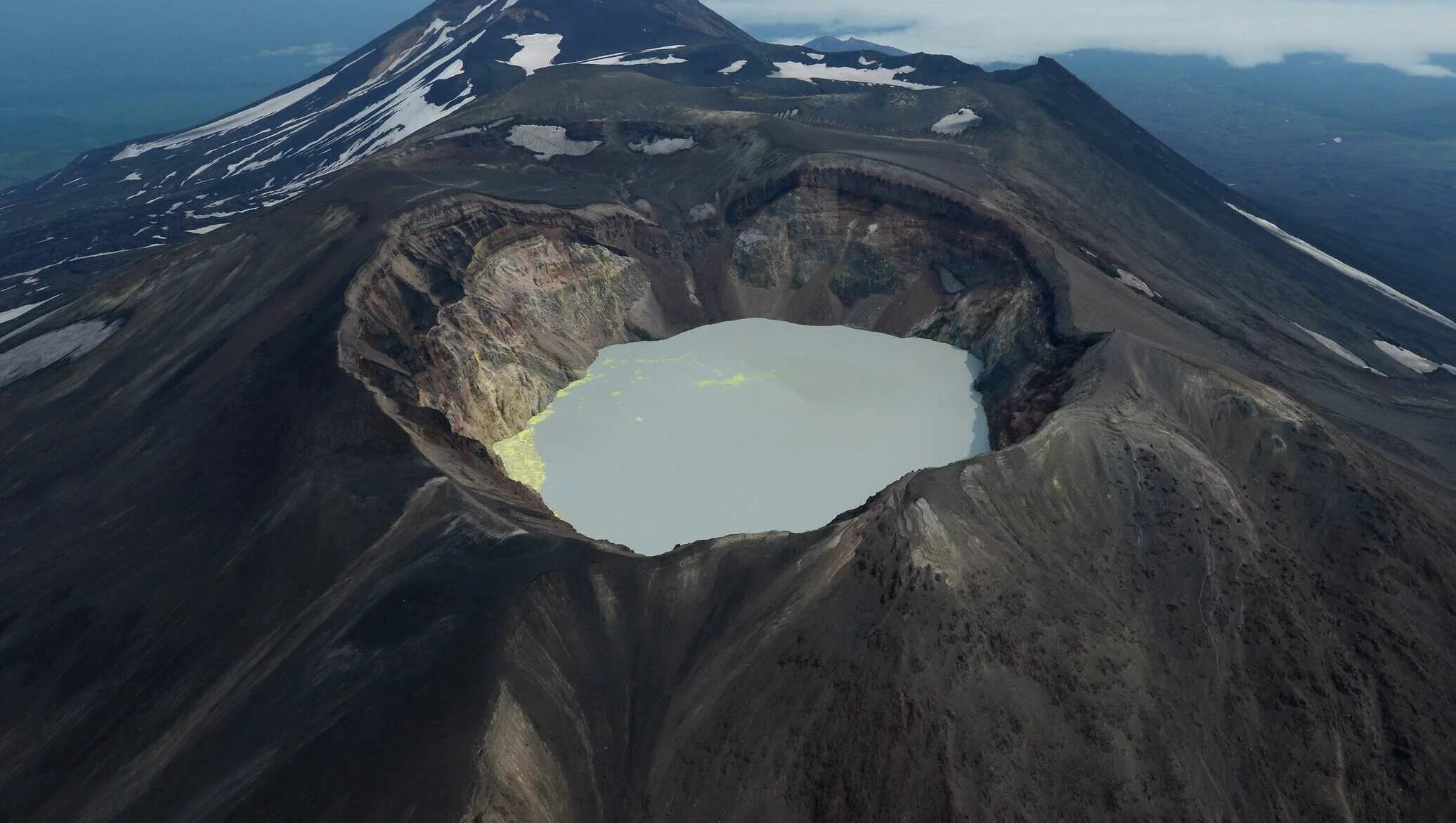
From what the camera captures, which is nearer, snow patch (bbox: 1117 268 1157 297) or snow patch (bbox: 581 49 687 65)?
snow patch (bbox: 1117 268 1157 297)

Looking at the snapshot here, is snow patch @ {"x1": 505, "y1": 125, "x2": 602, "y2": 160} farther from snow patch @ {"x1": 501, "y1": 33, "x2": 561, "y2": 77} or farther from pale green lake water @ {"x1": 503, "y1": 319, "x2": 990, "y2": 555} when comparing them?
snow patch @ {"x1": 501, "y1": 33, "x2": 561, "y2": 77}

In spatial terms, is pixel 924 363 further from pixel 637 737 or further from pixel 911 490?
pixel 637 737

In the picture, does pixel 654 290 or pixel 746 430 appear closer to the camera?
pixel 746 430

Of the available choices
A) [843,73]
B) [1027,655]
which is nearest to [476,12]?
[843,73]

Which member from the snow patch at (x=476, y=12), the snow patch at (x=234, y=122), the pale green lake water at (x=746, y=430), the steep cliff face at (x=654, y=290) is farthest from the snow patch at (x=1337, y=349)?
the snow patch at (x=234, y=122)

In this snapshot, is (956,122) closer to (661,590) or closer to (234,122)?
(661,590)

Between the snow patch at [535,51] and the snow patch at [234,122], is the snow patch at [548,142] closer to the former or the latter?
the snow patch at [535,51]

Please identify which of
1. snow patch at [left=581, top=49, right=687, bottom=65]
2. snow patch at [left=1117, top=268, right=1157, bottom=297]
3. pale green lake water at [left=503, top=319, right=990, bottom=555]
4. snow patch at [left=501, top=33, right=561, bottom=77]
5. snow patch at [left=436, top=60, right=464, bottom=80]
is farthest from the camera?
snow patch at [left=501, top=33, right=561, bottom=77]

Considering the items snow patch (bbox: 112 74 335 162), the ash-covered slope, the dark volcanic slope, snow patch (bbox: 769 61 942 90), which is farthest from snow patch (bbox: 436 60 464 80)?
the dark volcanic slope
